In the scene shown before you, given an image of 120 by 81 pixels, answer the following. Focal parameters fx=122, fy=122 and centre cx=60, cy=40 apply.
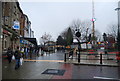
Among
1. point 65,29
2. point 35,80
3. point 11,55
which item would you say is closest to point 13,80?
point 35,80

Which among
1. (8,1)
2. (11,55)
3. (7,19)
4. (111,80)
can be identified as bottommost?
(111,80)

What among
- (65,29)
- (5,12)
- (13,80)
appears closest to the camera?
(13,80)

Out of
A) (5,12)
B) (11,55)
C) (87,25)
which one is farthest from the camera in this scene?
(87,25)

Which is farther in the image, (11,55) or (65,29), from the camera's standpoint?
(65,29)

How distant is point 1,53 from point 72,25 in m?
35.8

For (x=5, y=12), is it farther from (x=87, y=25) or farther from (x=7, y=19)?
(x=87, y=25)

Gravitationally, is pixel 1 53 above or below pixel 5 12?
below

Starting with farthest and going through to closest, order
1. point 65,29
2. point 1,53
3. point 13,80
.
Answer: point 65,29, point 1,53, point 13,80

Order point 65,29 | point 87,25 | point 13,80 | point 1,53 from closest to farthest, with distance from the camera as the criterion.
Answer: point 13,80 → point 1,53 → point 87,25 → point 65,29

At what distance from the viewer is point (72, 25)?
48219 millimetres

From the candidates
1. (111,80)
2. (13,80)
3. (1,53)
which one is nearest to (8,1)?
(1,53)

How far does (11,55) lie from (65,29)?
52408 mm

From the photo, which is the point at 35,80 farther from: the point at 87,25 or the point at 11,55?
the point at 87,25

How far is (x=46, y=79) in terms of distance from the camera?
253 inches
